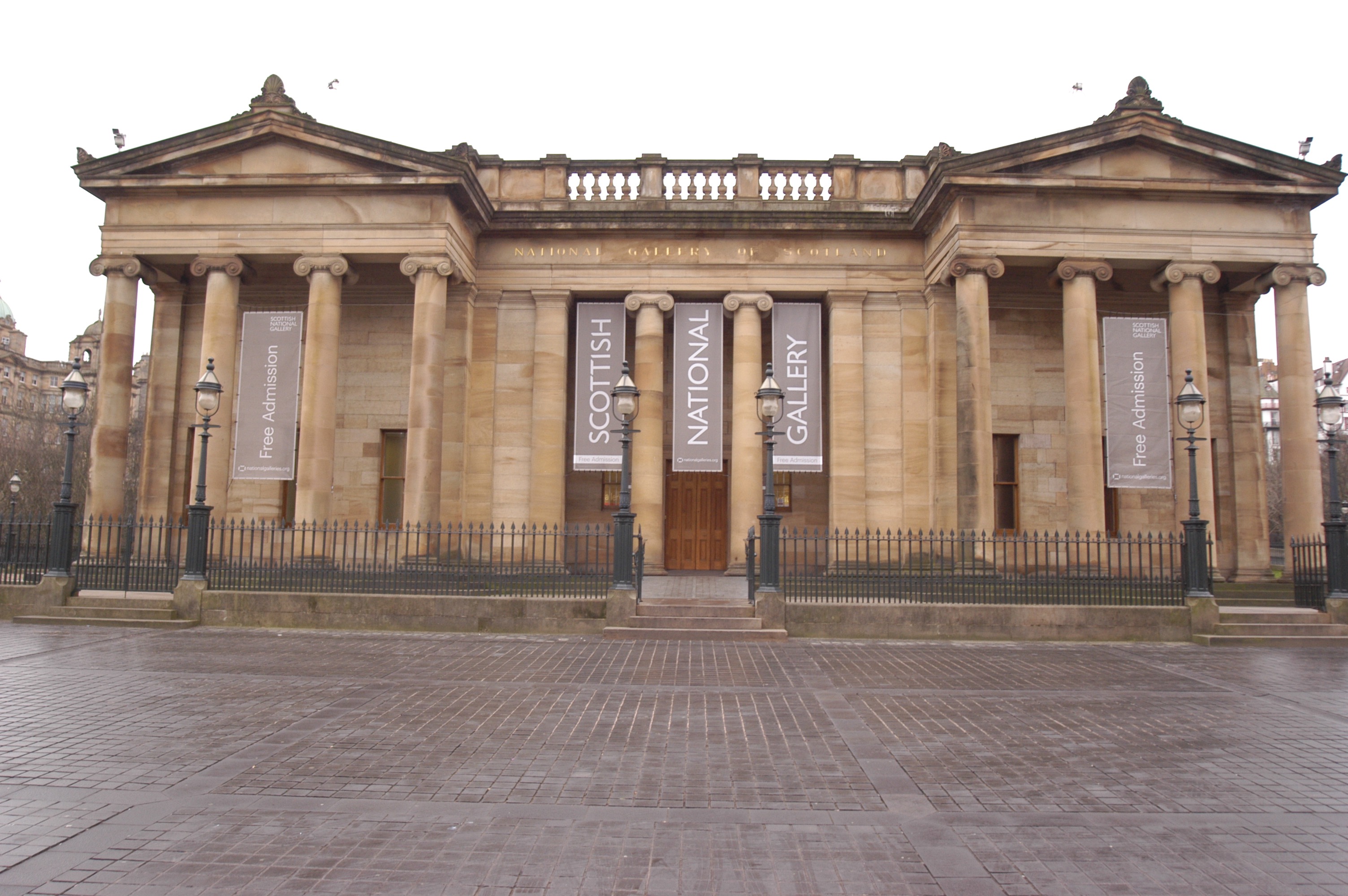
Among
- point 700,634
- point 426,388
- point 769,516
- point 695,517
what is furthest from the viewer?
point 695,517

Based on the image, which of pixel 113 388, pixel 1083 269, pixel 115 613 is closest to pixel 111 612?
pixel 115 613

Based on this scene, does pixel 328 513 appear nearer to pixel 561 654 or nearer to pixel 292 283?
pixel 292 283

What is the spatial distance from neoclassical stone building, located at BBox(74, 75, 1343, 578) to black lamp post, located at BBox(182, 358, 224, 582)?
3.40 metres

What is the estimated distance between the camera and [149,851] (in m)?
4.57

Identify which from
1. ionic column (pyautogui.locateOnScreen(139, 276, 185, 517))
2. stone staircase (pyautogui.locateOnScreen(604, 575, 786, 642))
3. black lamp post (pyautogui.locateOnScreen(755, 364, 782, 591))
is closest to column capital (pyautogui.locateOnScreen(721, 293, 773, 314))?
black lamp post (pyautogui.locateOnScreen(755, 364, 782, 591))

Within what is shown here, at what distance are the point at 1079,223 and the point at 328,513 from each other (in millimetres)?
18607

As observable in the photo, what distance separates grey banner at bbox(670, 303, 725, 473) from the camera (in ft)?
67.3

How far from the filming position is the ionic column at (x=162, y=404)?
2112 cm

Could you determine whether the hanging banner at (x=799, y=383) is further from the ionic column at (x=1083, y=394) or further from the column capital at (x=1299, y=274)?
the column capital at (x=1299, y=274)

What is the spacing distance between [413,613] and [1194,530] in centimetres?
1327

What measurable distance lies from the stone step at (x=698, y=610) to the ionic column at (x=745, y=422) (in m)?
6.10

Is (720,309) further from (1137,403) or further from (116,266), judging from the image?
(116,266)

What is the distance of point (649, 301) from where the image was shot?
21172 millimetres

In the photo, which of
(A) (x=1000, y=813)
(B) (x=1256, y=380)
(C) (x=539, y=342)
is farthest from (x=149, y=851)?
(B) (x=1256, y=380)
